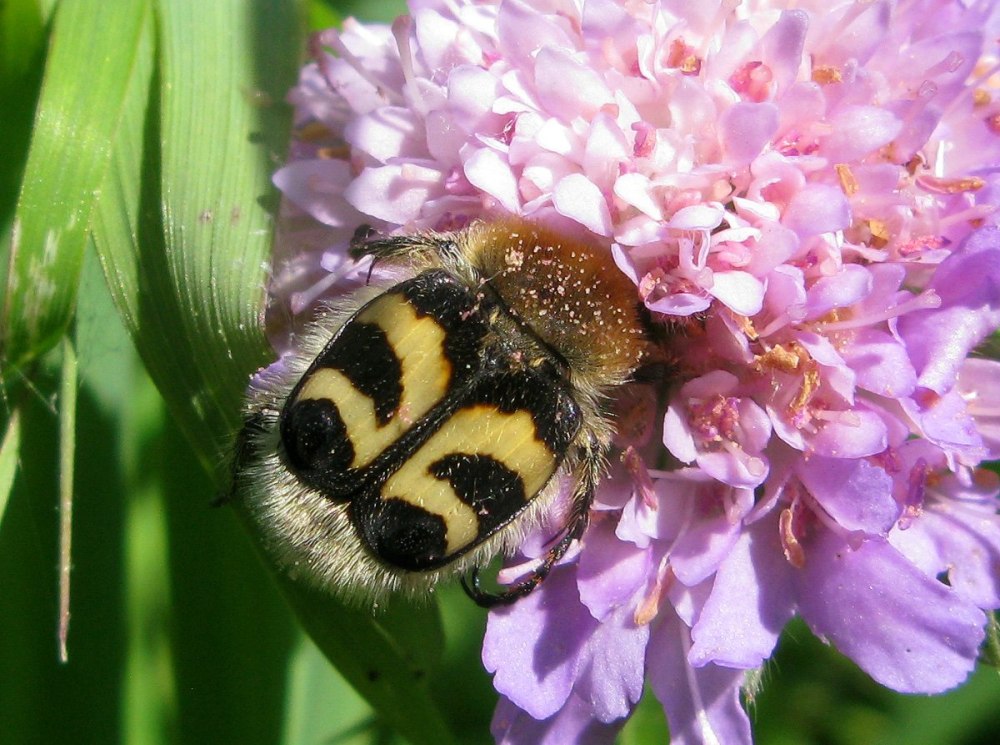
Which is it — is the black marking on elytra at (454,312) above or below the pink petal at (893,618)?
above

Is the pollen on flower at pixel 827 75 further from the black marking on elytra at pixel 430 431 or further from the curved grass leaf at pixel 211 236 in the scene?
the curved grass leaf at pixel 211 236

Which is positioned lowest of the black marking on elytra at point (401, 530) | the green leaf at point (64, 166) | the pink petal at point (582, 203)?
the black marking on elytra at point (401, 530)

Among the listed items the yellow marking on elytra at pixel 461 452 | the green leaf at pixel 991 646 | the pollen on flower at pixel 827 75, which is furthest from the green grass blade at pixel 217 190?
the green leaf at pixel 991 646

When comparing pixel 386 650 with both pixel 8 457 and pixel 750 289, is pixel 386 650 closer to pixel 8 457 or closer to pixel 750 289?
pixel 8 457

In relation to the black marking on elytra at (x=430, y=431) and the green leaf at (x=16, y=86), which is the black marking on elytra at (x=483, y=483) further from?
the green leaf at (x=16, y=86)

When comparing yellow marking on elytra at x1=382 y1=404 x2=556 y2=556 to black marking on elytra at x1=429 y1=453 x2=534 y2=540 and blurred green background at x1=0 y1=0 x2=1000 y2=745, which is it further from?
blurred green background at x1=0 y1=0 x2=1000 y2=745

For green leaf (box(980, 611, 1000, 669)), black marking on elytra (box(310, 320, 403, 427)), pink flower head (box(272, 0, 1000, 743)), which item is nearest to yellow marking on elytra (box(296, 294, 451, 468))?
black marking on elytra (box(310, 320, 403, 427))

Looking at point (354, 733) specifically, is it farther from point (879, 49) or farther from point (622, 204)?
point (879, 49)

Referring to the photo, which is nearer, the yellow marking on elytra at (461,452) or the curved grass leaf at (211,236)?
the yellow marking on elytra at (461,452)
